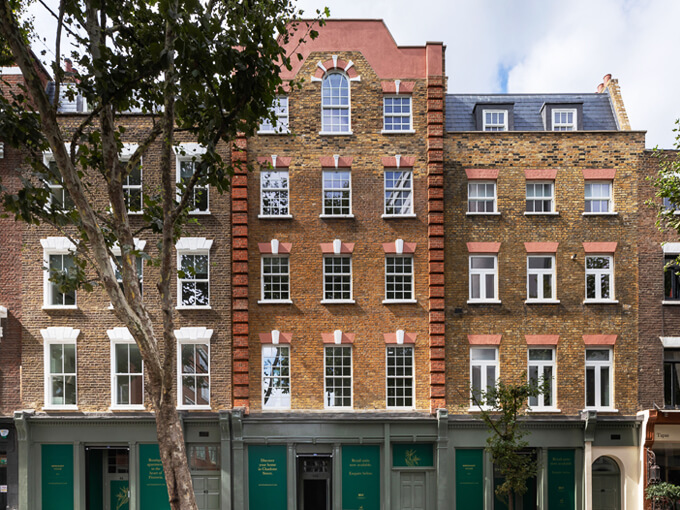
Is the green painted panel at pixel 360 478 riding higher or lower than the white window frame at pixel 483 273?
lower

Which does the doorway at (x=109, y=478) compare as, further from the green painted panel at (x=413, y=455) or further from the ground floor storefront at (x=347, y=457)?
the green painted panel at (x=413, y=455)

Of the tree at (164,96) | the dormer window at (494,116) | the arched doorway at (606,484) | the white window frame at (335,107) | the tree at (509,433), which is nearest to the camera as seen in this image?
the tree at (164,96)

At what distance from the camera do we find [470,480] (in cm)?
1745

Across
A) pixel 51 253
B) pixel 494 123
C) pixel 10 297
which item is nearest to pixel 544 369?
pixel 494 123

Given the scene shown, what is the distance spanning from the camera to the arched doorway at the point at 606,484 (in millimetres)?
17641

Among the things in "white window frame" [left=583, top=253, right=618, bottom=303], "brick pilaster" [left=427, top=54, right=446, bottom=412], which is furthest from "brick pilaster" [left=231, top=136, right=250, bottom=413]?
"white window frame" [left=583, top=253, right=618, bottom=303]

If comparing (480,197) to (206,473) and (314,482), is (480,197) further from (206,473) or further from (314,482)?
(206,473)

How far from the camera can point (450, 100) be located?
21047 millimetres

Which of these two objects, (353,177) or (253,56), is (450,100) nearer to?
(353,177)

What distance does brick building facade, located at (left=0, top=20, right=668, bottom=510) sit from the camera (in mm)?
17422

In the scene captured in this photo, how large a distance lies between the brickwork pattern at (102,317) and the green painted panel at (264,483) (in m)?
2.16

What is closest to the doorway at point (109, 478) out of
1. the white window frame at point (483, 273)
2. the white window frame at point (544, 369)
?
the white window frame at point (483, 273)

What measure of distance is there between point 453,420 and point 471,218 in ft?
23.6

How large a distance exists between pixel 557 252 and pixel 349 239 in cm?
755
